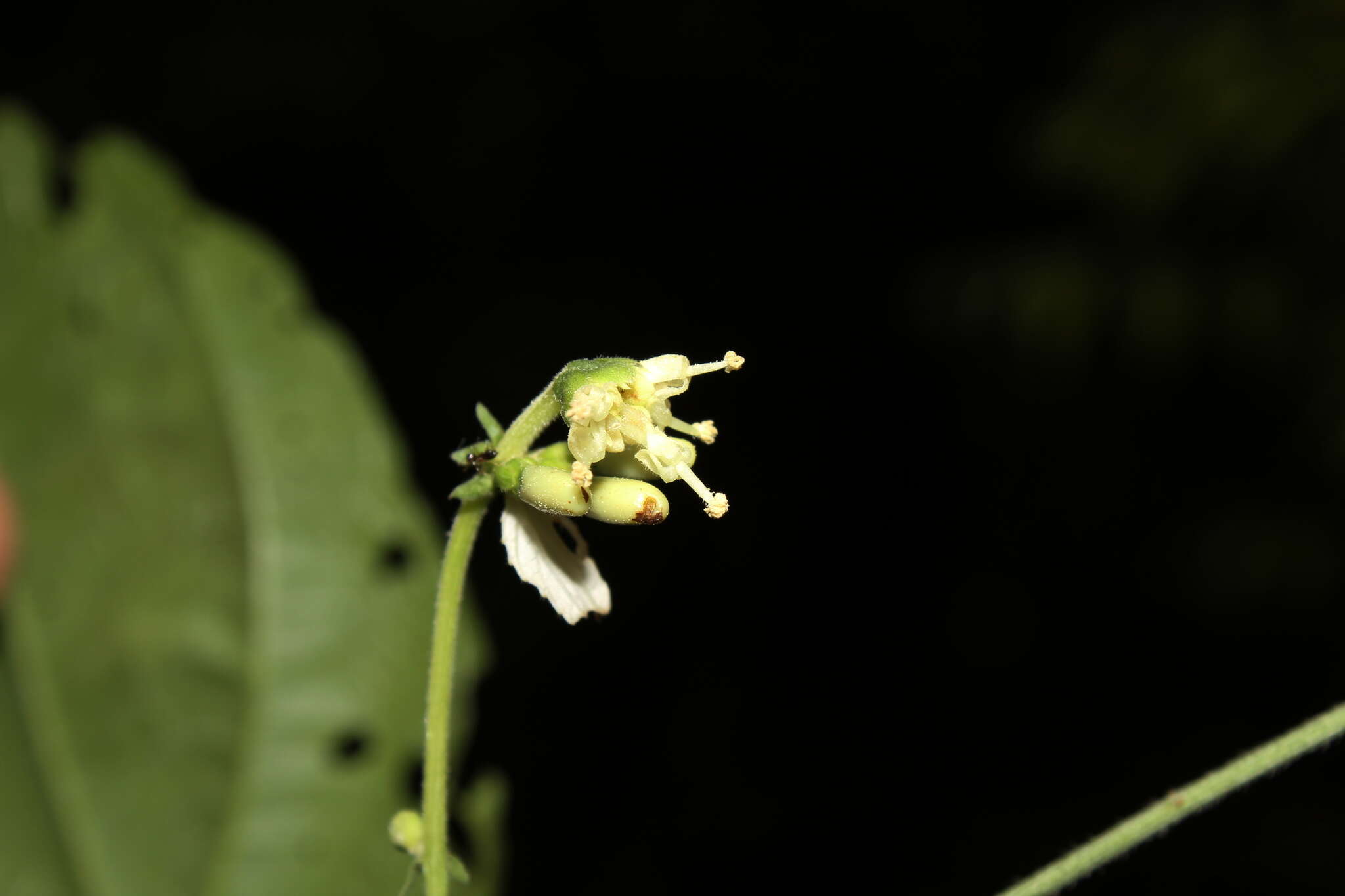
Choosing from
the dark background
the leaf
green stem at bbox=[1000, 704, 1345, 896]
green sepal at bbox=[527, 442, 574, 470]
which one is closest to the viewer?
green stem at bbox=[1000, 704, 1345, 896]

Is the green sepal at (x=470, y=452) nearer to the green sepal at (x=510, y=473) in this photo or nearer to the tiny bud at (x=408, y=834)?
the green sepal at (x=510, y=473)

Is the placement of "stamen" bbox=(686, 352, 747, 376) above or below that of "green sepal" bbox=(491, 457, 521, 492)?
above

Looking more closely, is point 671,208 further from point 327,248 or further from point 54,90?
point 54,90

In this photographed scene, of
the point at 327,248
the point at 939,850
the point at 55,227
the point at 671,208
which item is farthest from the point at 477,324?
the point at 939,850

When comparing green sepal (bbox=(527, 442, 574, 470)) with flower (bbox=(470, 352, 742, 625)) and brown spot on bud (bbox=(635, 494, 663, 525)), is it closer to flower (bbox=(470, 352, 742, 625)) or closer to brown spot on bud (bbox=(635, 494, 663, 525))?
flower (bbox=(470, 352, 742, 625))

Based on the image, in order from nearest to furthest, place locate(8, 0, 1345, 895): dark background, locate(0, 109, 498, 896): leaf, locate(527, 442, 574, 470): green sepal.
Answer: locate(527, 442, 574, 470): green sepal
locate(0, 109, 498, 896): leaf
locate(8, 0, 1345, 895): dark background

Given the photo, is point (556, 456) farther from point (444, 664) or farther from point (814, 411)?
point (814, 411)

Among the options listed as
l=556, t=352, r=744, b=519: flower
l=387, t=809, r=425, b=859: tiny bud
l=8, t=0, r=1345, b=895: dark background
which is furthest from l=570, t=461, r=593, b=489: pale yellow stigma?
l=8, t=0, r=1345, b=895: dark background
